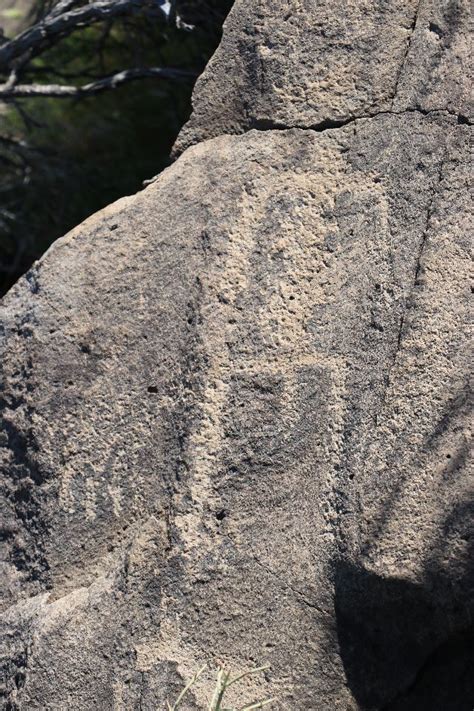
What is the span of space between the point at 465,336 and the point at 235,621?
56 centimetres

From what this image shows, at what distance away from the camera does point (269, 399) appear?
1.44 meters

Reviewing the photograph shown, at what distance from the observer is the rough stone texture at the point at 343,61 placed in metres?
1.49

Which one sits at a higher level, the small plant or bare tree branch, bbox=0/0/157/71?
bare tree branch, bbox=0/0/157/71

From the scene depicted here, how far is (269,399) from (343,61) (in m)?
0.59

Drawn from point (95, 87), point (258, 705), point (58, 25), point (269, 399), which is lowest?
point (258, 705)

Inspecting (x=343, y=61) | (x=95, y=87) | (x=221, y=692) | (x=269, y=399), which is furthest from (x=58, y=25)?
(x=221, y=692)

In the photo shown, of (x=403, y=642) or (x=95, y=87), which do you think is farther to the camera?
(x=95, y=87)

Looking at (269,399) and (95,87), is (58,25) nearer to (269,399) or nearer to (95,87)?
(95,87)

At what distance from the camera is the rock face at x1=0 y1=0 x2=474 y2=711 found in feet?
4.47

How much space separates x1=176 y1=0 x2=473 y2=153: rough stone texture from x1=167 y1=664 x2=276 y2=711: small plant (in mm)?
898

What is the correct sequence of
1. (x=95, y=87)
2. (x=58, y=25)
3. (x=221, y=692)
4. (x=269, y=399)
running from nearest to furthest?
(x=221, y=692)
(x=269, y=399)
(x=58, y=25)
(x=95, y=87)

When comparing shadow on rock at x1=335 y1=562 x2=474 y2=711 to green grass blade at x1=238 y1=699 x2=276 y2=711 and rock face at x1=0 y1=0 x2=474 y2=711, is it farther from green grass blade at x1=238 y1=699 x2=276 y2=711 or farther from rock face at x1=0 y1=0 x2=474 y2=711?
green grass blade at x1=238 y1=699 x2=276 y2=711

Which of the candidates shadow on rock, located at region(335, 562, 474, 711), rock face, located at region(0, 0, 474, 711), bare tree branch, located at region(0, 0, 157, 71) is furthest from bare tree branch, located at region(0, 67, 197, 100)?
shadow on rock, located at region(335, 562, 474, 711)

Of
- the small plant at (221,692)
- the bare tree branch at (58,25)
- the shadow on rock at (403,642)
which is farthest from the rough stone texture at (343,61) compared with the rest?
the small plant at (221,692)
